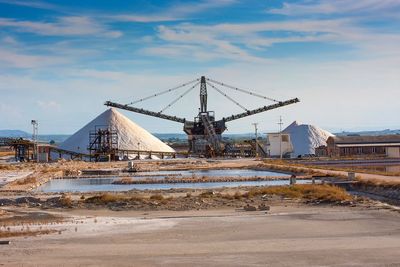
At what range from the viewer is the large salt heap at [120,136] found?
87.6 metres

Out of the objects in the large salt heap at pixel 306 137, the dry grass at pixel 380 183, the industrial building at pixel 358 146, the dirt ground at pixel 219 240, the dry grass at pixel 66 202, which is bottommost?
the dirt ground at pixel 219 240

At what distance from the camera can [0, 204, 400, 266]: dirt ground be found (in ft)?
45.0

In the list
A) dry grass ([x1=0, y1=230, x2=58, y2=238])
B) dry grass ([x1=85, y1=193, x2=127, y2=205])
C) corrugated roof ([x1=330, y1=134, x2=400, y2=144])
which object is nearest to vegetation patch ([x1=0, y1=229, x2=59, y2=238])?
dry grass ([x1=0, y1=230, x2=58, y2=238])

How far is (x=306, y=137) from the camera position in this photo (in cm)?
9975

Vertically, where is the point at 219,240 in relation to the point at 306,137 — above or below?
below

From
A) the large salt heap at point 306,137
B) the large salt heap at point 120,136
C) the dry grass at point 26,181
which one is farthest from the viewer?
the large salt heap at point 306,137

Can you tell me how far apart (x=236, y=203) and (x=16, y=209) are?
7.98m

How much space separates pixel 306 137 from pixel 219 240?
84.8 metres

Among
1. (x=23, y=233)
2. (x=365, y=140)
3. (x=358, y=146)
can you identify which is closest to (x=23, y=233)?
(x=23, y=233)

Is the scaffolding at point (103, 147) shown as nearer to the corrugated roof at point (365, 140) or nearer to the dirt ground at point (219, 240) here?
the corrugated roof at point (365, 140)

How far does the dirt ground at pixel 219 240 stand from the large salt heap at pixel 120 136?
65.6 m

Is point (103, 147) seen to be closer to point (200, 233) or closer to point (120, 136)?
point (120, 136)

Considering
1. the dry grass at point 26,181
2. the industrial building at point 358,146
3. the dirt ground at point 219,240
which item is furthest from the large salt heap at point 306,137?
the dirt ground at point 219,240

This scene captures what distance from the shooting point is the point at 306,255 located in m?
14.1
